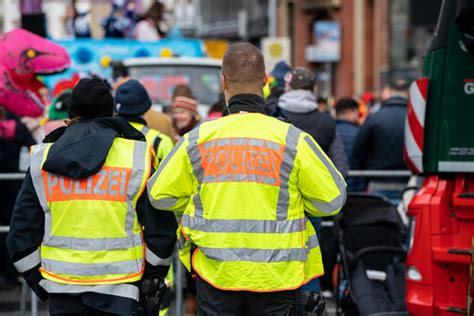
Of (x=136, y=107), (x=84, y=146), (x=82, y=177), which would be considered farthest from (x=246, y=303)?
(x=136, y=107)

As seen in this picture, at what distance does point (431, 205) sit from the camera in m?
7.74

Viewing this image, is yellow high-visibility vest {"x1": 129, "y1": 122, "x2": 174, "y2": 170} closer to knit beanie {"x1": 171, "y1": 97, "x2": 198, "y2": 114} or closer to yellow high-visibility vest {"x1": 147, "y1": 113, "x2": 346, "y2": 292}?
knit beanie {"x1": 171, "y1": 97, "x2": 198, "y2": 114}

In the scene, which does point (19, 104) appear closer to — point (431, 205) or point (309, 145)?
point (431, 205)

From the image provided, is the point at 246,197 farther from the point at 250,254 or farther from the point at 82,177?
the point at 82,177

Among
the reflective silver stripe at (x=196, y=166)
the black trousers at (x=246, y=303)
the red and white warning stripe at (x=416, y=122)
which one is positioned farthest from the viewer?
the red and white warning stripe at (x=416, y=122)

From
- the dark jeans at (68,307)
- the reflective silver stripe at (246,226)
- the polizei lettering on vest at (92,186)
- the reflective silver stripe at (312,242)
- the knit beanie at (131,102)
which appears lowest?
the dark jeans at (68,307)

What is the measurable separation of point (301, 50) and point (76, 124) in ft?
143

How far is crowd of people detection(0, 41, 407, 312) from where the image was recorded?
26.6ft

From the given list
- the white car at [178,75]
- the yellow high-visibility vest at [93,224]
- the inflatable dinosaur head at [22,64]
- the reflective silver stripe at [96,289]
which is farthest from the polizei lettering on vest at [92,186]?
the white car at [178,75]

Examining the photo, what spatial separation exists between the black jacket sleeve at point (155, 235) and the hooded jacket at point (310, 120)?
3079 millimetres

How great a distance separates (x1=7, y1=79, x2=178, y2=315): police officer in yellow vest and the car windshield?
9.41 meters

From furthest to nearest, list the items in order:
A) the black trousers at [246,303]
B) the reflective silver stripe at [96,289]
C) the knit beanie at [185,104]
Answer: the knit beanie at [185,104] < the reflective silver stripe at [96,289] < the black trousers at [246,303]

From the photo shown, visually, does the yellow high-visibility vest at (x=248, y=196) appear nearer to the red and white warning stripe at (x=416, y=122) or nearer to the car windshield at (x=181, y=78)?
the red and white warning stripe at (x=416, y=122)

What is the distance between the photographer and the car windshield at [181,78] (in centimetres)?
1533
